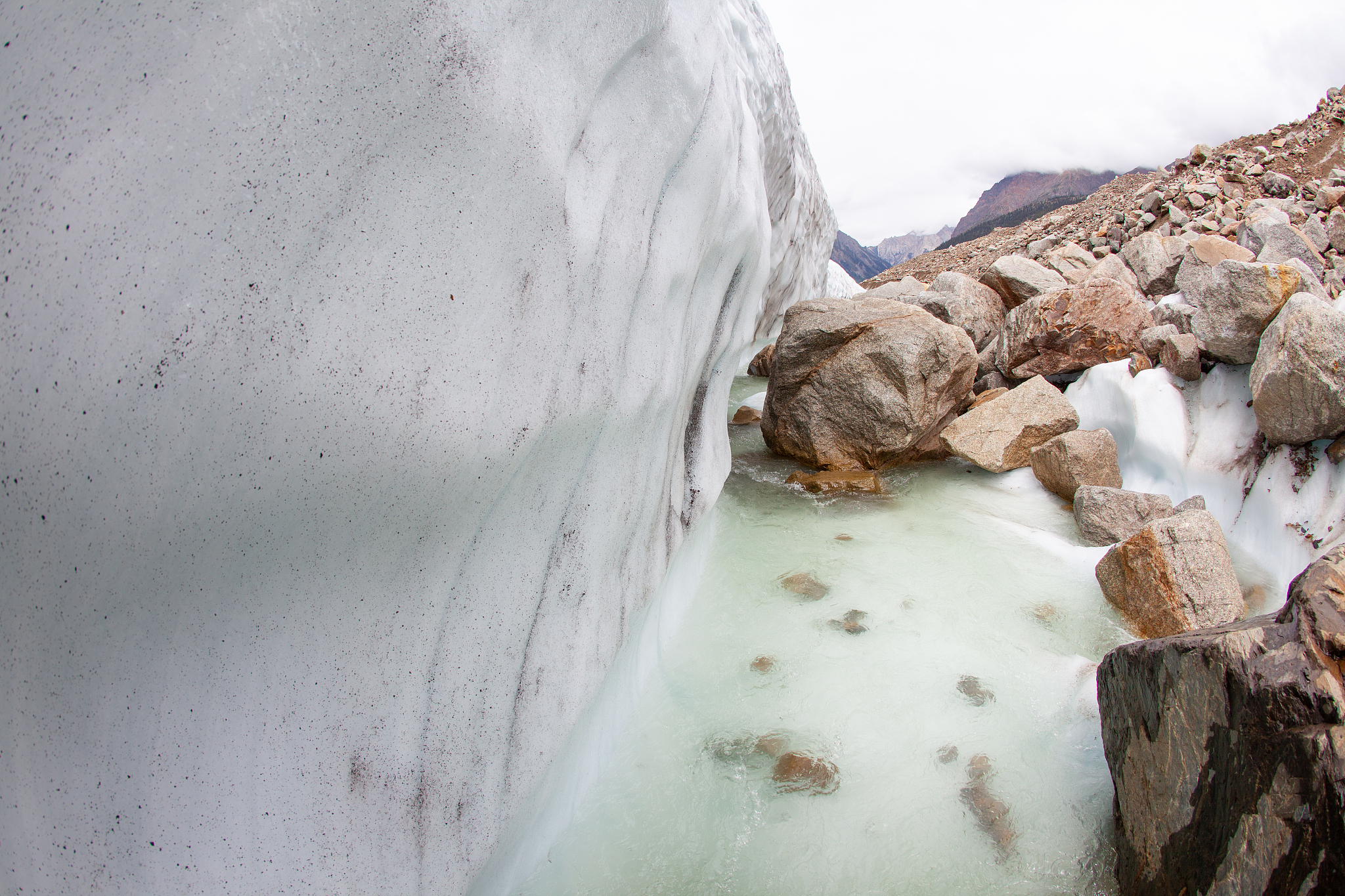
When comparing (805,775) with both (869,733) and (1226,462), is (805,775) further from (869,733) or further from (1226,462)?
(1226,462)

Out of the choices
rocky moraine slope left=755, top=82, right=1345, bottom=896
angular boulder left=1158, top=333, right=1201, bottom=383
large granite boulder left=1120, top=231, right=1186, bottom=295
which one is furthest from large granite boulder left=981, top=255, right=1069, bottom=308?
angular boulder left=1158, top=333, right=1201, bottom=383

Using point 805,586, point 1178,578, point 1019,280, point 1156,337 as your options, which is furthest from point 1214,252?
point 805,586

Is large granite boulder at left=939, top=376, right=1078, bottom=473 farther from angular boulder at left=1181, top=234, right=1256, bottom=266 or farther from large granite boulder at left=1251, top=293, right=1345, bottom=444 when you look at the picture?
angular boulder at left=1181, top=234, right=1256, bottom=266

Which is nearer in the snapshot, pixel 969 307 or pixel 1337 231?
pixel 969 307

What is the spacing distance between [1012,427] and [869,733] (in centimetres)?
215

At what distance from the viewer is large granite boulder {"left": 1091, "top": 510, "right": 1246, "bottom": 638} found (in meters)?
1.84

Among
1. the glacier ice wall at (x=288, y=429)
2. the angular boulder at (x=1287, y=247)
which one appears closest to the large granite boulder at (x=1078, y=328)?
the angular boulder at (x=1287, y=247)

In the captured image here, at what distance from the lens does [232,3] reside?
71 cm

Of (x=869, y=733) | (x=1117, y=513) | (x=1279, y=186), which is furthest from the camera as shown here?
(x=1279, y=186)

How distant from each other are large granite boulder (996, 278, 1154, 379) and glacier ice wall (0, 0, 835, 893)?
3.17 m

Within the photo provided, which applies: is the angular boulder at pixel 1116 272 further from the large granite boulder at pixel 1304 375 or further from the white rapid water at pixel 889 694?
the large granite boulder at pixel 1304 375

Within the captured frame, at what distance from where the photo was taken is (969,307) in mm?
4227

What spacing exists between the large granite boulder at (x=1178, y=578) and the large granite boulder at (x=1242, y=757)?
2.67ft

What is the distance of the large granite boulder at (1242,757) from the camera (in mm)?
838
